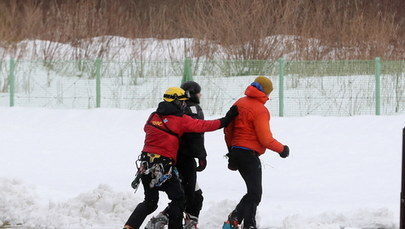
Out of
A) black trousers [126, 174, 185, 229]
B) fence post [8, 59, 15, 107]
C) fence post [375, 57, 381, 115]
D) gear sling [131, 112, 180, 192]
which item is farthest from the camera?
fence post [8, 59, 15, 107]

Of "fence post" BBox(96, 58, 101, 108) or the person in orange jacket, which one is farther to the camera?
"fence post" BBox(96, 58, 101, 108)

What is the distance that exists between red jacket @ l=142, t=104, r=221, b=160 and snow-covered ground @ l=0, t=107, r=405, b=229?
1.39 metres

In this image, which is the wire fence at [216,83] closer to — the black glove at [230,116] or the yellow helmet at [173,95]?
the black glove at [230,116]

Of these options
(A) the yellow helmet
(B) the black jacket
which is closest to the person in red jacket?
(A) the yellow helmet

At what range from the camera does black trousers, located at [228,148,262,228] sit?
8.38 m

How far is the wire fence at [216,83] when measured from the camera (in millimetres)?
21344

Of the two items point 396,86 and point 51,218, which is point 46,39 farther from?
point 51,218

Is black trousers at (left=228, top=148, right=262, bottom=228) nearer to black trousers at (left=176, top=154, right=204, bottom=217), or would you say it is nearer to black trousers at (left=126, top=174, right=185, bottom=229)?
black trousers at (left=176, top=154, right=204, bottom=217)

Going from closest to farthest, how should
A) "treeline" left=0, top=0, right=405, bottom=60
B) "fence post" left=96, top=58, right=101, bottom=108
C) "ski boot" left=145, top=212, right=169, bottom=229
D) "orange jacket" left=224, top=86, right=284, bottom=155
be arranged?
"orange jacket" left=224, top=86, right=284, bottom=155 → "ski boot" left=145, top=212, right=169, bottom=229 → "fence post" left=96, top=58, right=101, bottom=108 → "treeline" left=0, top=0, right=405, bottom=60

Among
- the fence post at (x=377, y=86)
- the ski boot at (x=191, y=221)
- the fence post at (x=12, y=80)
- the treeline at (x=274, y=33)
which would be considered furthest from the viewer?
the treeline at (x=274, y=33)

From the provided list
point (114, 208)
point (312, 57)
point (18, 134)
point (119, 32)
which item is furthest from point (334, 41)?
point (114, 208)

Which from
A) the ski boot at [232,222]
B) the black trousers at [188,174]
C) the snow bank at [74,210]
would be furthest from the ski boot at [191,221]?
the snow bank at [74,210]

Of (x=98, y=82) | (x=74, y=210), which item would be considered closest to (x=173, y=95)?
(x=74, y=210)

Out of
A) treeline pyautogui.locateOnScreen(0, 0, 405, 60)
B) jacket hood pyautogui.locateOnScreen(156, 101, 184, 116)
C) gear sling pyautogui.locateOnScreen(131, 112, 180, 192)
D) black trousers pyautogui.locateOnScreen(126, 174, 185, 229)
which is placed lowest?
black trousers pyautogui.locateOnScreen(126, 174, 185, 229)
